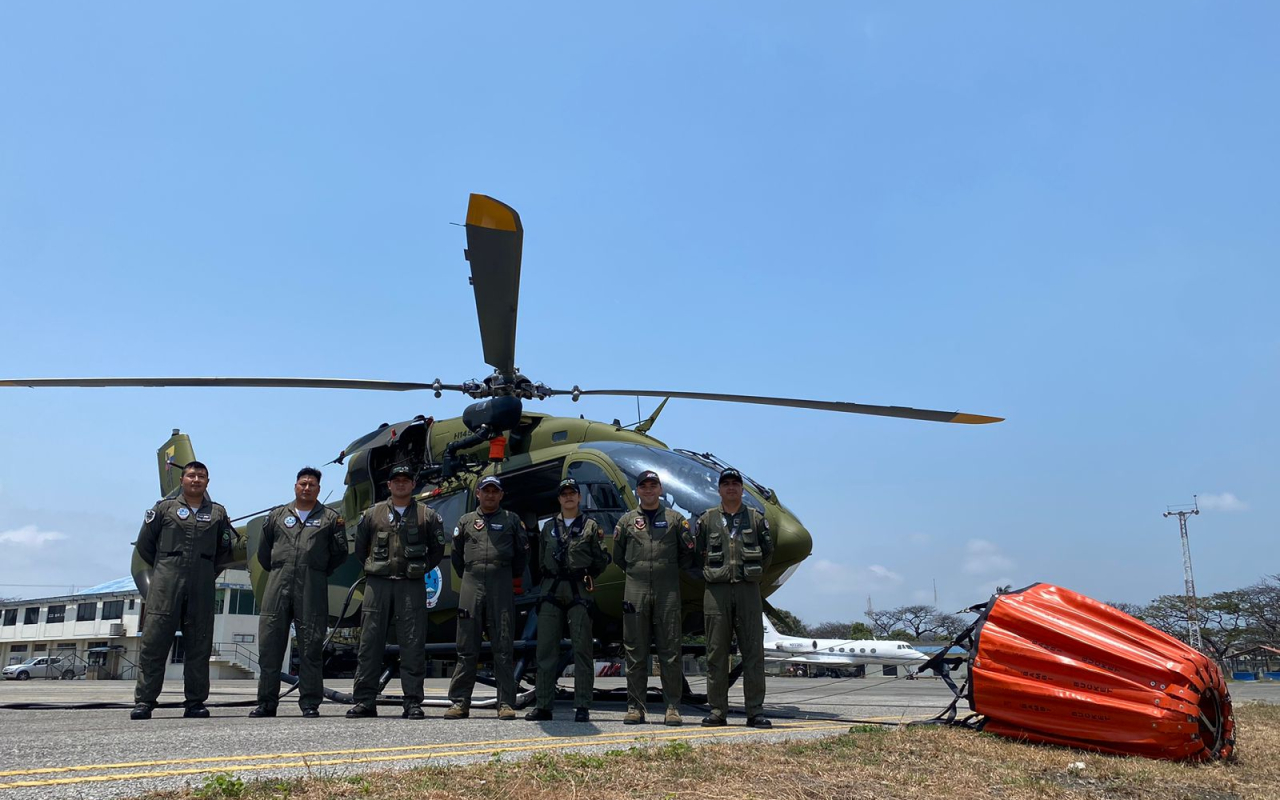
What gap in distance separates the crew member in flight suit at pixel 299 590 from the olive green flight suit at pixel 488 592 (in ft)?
3.75

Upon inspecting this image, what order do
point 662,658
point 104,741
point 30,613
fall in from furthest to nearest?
point 30,613 → point 662,658 → point 104,741

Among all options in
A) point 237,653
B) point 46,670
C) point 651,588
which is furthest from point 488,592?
point 46,670

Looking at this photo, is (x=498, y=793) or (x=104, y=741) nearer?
(x=498, y=793)

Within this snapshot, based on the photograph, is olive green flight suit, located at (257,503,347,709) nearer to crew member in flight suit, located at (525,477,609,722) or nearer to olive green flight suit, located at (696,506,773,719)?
crew member in flight suit, located at (525,477,609,722)

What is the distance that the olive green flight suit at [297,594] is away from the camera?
7121mm

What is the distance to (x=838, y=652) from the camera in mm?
40312

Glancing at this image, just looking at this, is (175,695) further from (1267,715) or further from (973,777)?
(1267,715)

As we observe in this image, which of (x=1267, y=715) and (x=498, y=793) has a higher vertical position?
(x=498, y=793)

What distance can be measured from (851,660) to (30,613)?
5224 cm

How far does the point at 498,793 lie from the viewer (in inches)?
130

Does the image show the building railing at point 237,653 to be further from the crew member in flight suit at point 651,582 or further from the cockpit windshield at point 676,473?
the crew member in flight suit at point 651,582

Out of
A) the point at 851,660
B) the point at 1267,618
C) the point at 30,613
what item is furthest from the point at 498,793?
the point at 1267,618

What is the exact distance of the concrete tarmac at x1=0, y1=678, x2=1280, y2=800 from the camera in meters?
3.61

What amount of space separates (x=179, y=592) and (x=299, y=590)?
0.87 metres
